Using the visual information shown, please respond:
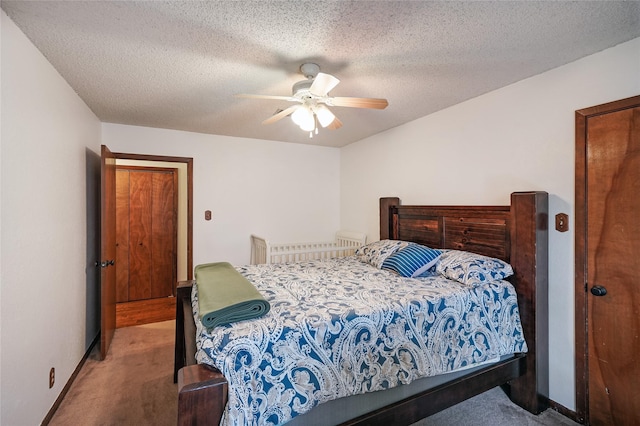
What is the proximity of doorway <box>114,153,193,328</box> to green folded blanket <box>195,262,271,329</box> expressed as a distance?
2082 mm

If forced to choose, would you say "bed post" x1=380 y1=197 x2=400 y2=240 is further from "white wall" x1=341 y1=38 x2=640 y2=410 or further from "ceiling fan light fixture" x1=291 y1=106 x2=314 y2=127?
"ceiling fan light fixture" x1=291 y1=106 x2=314 y2=127

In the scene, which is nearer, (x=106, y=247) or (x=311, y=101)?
(x=311, y=101)

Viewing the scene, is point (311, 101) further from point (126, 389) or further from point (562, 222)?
point (126, 389)

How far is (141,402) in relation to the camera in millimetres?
2141

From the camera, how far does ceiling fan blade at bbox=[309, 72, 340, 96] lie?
1.62 metres

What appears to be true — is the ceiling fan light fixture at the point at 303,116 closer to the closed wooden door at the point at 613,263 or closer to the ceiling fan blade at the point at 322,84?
the ceiling fan blade at the point at 322,84

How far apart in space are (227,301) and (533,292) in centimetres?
202

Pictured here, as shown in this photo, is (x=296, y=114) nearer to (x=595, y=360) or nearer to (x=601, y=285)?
(x=601, y=285)

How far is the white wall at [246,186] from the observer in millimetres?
3633

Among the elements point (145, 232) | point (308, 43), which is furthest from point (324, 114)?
point (145, 232)

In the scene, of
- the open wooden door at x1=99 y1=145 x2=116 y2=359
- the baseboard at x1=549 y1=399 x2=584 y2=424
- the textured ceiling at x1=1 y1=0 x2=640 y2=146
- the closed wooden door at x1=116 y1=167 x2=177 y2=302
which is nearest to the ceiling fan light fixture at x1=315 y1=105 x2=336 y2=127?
the textured ceiling at x1=1 y1=0 x2=640 y2=146

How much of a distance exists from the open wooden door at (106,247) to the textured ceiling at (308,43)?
0.66 m

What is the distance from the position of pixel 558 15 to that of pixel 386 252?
1972 mm

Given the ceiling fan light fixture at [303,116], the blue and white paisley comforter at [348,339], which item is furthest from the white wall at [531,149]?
the ceiling fan light fixture at [303,116]
